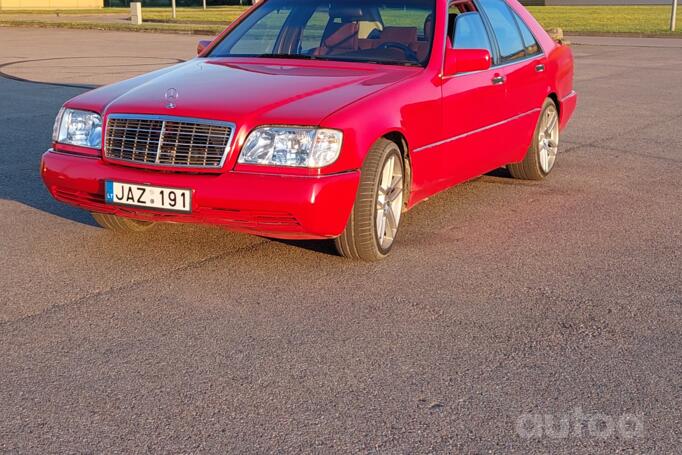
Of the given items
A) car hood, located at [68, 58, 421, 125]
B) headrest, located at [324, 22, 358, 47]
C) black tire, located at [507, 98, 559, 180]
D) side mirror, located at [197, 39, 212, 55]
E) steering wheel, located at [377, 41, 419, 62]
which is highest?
headrest, located at [324, 22, 358, 47]

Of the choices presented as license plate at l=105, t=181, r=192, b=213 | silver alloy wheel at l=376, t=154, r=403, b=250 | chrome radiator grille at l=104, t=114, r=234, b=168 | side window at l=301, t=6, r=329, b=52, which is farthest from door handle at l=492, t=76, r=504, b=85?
license plate at l=105, t=181, r=192, b=213

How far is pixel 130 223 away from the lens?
6254mm

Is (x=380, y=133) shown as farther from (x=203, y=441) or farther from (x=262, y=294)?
(x=203, y=441)

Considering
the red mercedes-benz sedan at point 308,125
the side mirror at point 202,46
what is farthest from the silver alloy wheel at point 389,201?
the side mirror at point 202,46

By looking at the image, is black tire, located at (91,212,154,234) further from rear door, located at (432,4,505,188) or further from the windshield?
rear door, located at (432,4,505,188)

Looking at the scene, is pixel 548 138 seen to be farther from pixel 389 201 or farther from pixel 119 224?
pixel 119 224

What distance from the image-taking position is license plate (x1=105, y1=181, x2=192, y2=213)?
5273 mm

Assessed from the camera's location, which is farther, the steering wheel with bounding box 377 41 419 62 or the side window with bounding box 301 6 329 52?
the side window with bounding box 301 6 329 52

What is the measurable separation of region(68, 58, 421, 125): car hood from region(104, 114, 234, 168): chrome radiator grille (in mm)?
53

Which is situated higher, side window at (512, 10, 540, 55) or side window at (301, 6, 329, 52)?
side window at (301, 6, 329, 52)

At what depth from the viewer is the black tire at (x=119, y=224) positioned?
20.4 feet

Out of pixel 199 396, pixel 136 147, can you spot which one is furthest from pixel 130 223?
pixel 199 396

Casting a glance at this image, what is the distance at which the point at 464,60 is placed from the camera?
639 centimetres

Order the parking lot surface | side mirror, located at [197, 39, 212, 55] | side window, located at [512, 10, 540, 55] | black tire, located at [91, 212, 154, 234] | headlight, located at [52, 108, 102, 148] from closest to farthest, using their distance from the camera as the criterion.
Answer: the parking lot surface < headlight, located at [52, 108, 102, 148] < black tire, located at [91, 212, 154, 234] < side mirror, located at [197, 39, 212, 55] < side window, located at [512, 10, 540, 55]
